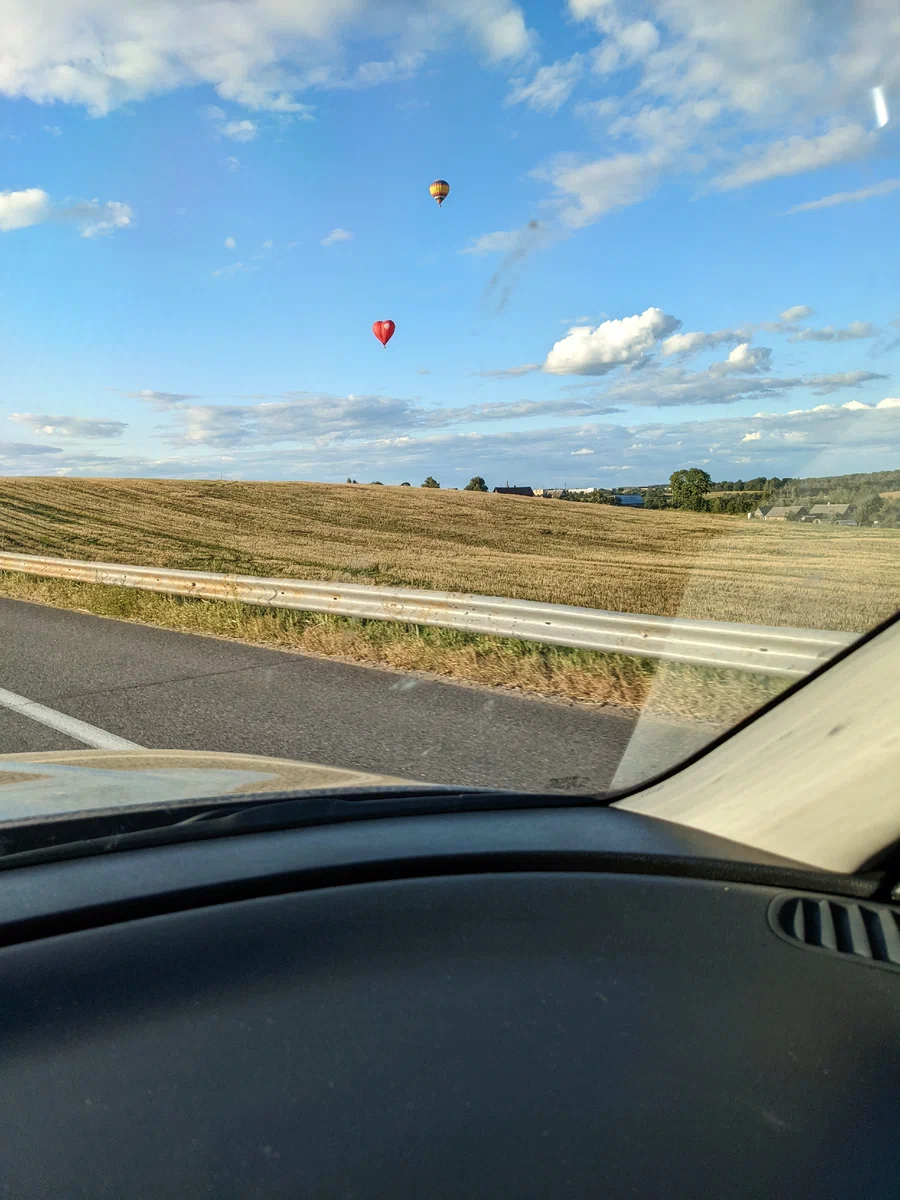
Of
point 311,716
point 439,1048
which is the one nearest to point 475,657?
point 311,716

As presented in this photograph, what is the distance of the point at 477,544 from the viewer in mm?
27406

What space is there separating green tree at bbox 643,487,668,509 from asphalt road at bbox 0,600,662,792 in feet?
4.16

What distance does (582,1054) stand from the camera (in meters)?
1.37

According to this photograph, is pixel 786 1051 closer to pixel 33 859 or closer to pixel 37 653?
pixel 33 859

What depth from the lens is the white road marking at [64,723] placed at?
18.8 ft

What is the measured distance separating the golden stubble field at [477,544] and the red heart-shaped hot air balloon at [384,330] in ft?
20.6

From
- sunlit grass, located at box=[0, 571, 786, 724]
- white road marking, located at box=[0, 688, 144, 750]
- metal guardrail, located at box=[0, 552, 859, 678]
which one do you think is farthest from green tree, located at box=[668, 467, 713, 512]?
white road marking, located at box=[0, 688, 144, 750]

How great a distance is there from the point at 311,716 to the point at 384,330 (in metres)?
27.1

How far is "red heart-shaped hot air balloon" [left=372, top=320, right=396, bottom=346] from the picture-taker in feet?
104

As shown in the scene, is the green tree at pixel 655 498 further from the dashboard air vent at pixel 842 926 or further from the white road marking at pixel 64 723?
the white road marking at pixel 64 723

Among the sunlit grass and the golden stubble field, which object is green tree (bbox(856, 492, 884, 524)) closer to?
the golden stubble field

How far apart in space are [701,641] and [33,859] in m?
4.46

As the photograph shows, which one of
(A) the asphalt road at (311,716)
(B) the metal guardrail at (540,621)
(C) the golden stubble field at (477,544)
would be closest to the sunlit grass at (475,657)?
(B) the metal guardrail at (540,621)

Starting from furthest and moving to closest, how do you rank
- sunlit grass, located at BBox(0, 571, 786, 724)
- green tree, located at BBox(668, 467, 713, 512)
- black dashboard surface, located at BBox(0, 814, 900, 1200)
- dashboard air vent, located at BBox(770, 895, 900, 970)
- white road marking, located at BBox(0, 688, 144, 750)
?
white road marking, located at BBox(0, 688, 144, 750)
sunlit grass, located at BBox(0, 571, 786, 724)
green tree, located at BBox(668, 467, 713, 512)
dashboard air vent, located at BBox(770, 895, 900, 970)
black dashboard surface, located at BBox(0, 814, 900, 1200)
